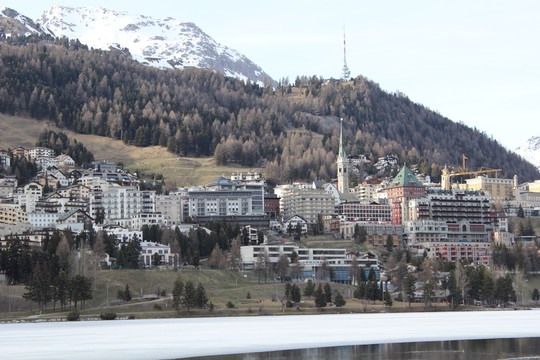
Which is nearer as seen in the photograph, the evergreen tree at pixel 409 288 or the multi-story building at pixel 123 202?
the evergreen tree at pixel 409 288

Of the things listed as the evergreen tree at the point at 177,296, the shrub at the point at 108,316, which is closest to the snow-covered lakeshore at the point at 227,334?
the shrub at the point at 108,316

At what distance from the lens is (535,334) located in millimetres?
77250

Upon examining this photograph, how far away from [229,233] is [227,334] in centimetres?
7778

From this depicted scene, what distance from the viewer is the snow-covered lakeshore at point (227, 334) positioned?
6688 centimetres

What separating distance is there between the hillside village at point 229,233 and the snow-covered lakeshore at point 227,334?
88.1 feet

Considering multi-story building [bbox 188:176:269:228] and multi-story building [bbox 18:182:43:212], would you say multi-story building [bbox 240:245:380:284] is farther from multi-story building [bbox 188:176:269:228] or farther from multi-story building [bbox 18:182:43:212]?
multi-story building [bbox 18:182:43:212]

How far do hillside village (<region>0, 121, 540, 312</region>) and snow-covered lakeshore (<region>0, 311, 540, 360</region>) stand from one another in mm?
26847

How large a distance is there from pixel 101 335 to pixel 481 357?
36.3 metres

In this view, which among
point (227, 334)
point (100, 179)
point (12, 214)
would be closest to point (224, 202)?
point (100, 179)

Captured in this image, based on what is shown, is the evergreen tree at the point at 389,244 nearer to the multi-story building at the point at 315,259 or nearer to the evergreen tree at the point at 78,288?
the multi-story building at the point at 315,259

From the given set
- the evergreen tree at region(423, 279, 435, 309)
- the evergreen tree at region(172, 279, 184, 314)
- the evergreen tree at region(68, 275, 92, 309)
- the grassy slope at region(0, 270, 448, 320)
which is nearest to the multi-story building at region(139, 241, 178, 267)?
the grassy slope at region(0, 270, 448, 320)

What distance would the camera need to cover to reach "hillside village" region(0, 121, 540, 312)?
457ft

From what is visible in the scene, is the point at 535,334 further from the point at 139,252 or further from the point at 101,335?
the point at 139,252

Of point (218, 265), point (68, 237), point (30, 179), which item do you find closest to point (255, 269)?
point (218, 265)
